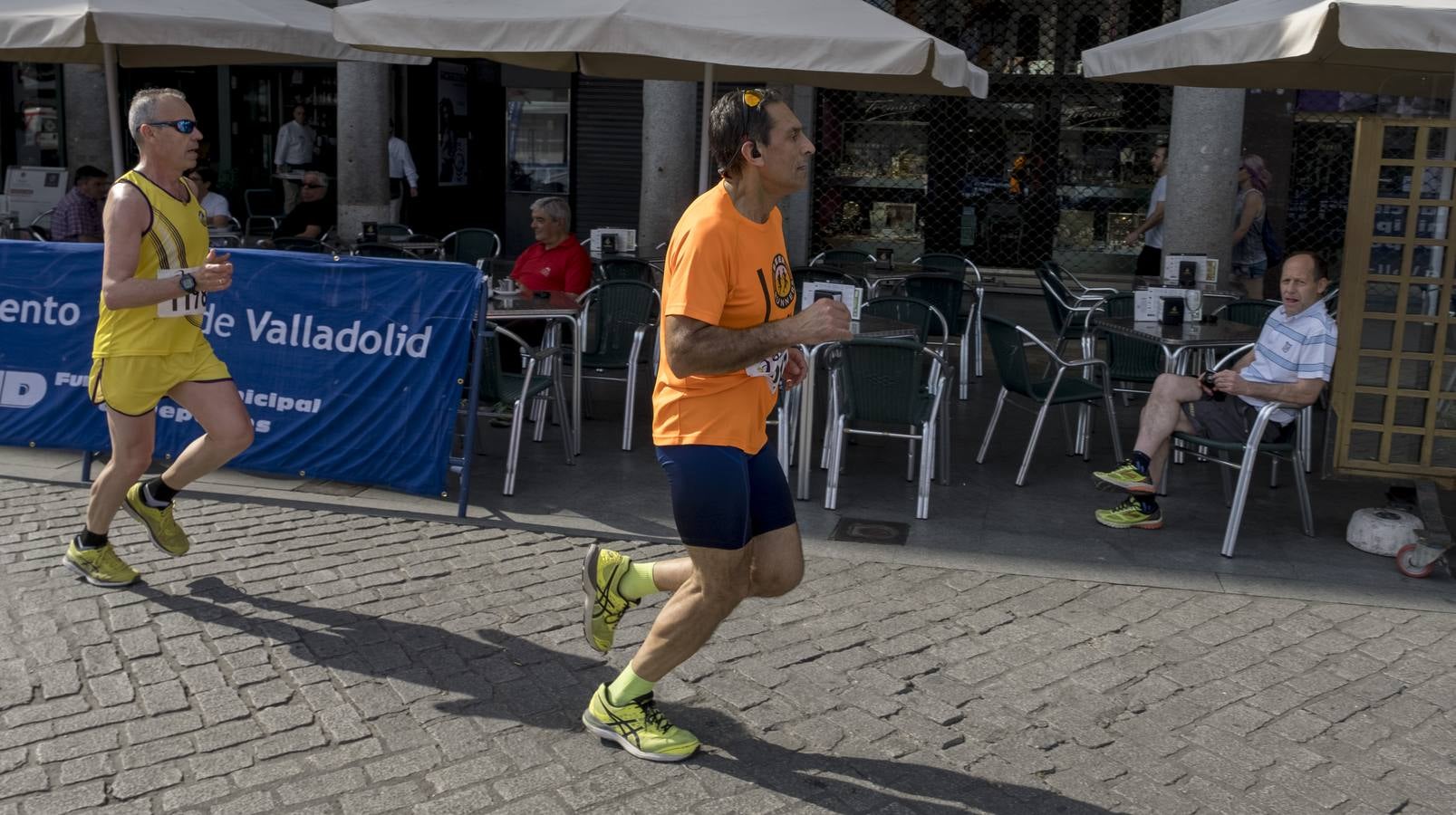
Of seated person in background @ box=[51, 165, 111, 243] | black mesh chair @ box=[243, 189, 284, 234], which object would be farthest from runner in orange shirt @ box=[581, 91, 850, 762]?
black mesh chair @ box=[243, 189, 284, 234]

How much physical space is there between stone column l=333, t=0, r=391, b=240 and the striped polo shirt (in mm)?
10686

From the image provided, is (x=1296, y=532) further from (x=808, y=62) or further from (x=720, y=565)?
(x=720, y=565)

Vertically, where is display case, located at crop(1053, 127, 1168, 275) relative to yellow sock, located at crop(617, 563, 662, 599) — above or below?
above

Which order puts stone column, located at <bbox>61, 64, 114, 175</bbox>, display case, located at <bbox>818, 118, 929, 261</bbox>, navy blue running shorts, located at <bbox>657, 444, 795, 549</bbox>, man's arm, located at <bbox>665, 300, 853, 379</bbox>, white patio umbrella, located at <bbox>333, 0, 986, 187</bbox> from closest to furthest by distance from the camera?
1. man's arm, located at <bbox>665, 300, 853, 379</bbox>
2. navy blue running shorts, located at <bbox>657, 444, 795, 549</bbox>
3. white patio umbrella, located at <bbox>333, 0, 986, 187</bbox>
4. stone column, located at <bbox>61, 64, 114, 175</bbox>
5. display case, located at <bbox>818, 118, 929, 261</bbox>

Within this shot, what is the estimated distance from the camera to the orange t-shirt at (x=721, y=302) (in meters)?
3.49

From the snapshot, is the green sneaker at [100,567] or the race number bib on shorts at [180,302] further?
the green sneaker at [100,567]

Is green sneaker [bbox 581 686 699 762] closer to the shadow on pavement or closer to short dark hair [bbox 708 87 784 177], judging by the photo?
the shadow on pavement

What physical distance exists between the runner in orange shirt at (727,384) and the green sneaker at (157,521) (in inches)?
87.8

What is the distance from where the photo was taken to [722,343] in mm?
3475

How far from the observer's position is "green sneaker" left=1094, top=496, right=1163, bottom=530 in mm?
6469

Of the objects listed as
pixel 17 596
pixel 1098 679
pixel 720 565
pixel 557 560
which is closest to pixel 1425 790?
pixel 1098 679

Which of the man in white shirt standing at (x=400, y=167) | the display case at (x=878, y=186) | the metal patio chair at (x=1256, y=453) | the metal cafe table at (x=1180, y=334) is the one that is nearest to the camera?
the metal patio chair at (x=1256, y=453)

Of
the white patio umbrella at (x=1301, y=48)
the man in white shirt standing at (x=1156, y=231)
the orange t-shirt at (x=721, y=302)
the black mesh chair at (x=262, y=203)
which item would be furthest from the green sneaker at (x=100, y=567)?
the black mesh chair at (x=262, y=203)

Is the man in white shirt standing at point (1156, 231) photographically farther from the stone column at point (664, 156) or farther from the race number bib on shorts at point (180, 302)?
the race number bib on shorts at point (180, 302)
